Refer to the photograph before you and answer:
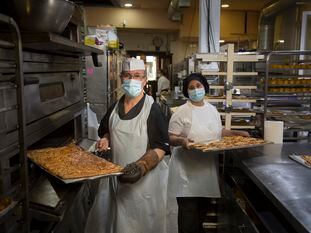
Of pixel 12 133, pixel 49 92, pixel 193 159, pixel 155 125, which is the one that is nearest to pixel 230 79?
pixel 193 159

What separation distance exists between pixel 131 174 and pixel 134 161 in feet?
1.19

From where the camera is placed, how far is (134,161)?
199 centimetres

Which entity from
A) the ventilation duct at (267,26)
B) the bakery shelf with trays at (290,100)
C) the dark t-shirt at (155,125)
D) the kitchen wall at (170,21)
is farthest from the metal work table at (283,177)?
the kitchen wall at (170,21)

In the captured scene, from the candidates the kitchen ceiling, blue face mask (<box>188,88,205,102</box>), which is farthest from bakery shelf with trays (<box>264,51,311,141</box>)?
the kitchen ceiling

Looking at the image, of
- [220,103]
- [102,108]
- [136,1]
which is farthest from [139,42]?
[220,103]

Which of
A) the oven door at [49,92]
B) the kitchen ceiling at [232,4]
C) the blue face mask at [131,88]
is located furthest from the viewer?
the kitchen ceiling at [232,4]

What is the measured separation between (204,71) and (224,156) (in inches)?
36.3

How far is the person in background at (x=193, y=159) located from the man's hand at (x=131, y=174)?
0.85 meters

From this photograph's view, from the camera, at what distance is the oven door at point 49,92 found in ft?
4.73

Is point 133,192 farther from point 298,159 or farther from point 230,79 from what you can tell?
point 230,79

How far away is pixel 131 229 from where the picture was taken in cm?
197

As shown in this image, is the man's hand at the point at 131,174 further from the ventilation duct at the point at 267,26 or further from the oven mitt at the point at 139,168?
the ventilation duct at the point at 267,26

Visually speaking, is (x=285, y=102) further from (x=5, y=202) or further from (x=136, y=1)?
(x=136, y=1)

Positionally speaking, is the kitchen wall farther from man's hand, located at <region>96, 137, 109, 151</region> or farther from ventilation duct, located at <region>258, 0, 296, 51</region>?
man's hand, located at <region>96, 137, 109, 151</region>
